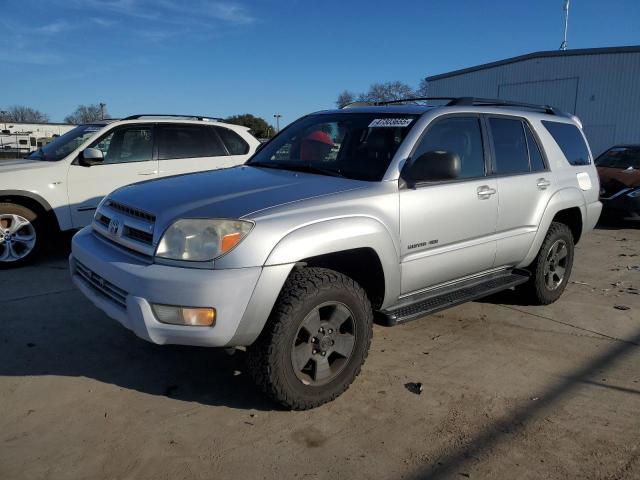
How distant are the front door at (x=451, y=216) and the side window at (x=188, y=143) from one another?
4.25 meters

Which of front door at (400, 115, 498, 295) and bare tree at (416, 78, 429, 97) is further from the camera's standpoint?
bare tree at (416, 78, 429, 97)

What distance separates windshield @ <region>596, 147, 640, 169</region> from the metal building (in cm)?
1106

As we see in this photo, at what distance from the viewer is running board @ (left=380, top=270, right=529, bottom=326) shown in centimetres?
342

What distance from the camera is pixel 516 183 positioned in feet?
14.2

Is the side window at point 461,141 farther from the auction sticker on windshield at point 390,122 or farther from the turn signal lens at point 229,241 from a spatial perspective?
the turn signal lens at point 229,241

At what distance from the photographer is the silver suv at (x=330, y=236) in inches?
107

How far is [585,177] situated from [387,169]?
9.25 feet

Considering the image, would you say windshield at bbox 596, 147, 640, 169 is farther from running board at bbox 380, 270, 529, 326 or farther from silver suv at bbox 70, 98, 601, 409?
running board at bbox 380, 270, 529, 326

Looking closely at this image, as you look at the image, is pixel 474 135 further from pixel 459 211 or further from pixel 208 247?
pixel 208 247

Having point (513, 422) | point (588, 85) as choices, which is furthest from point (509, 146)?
point (588, 85)

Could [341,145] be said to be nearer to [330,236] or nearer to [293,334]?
[330,236]

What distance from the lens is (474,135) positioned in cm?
415

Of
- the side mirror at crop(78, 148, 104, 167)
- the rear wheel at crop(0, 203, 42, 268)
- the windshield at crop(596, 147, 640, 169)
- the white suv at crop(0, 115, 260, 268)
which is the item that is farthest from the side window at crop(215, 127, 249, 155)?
the windshield at crop(596, 147, 640, 169)

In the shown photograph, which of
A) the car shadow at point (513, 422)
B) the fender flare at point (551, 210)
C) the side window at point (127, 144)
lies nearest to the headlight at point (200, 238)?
the car shadow at point (513, 422)
